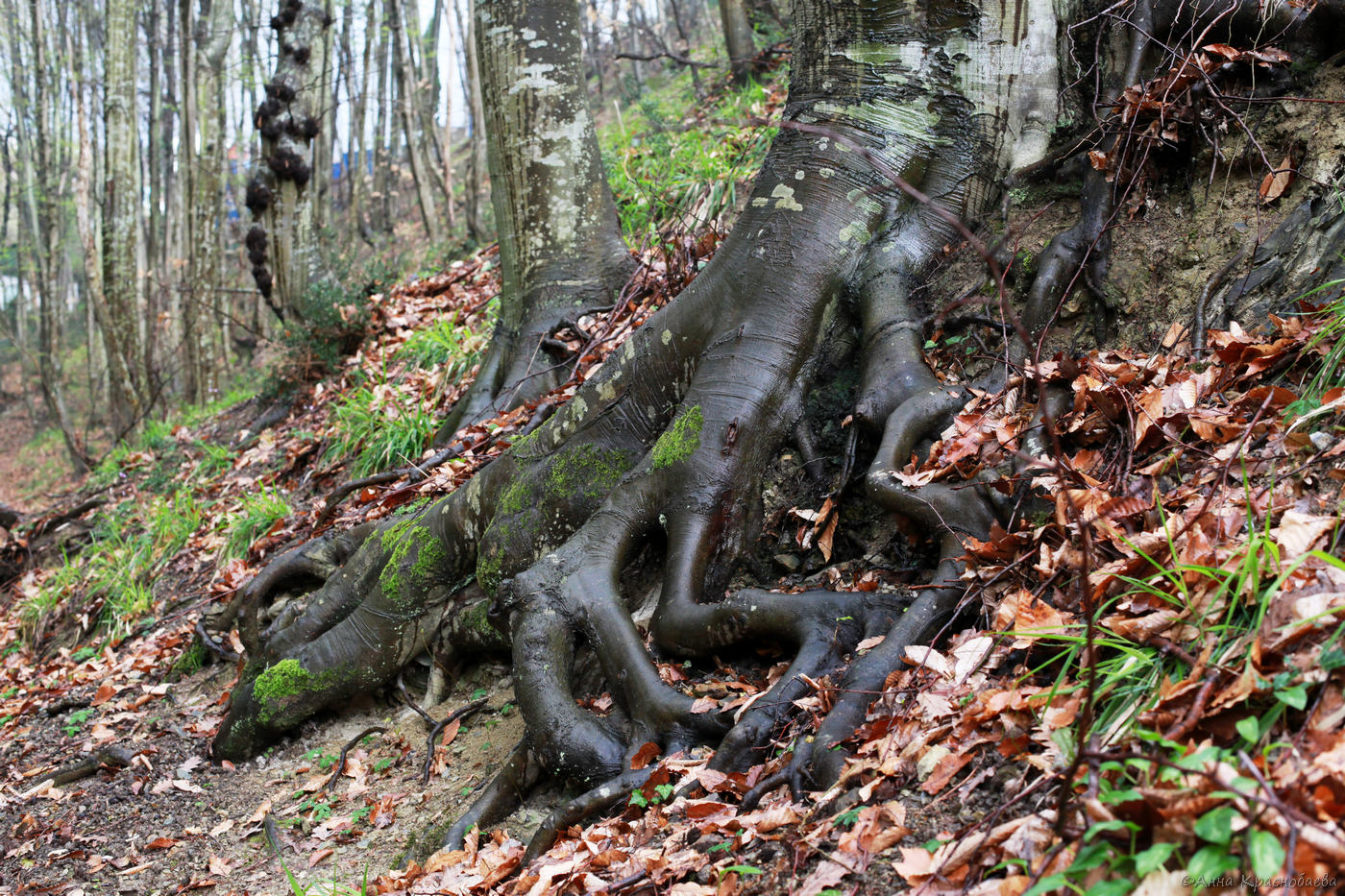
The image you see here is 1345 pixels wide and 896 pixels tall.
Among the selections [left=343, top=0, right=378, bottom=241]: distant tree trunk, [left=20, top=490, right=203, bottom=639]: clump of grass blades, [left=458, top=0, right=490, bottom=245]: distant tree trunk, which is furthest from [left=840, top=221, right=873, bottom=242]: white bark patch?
[left=343, top=0, right=378, bottom=241]: distant tree trunk

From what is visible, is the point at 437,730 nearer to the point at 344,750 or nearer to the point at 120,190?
the point at 344,750

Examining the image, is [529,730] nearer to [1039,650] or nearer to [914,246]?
[1039,650]

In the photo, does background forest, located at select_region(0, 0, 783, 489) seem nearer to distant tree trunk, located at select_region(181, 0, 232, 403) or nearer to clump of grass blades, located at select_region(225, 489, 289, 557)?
distant tree trunk, located at select_region(181, 0, 232, 403)

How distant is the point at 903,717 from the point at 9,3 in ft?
83.8

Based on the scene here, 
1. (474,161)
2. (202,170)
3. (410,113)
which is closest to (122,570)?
(202,170)

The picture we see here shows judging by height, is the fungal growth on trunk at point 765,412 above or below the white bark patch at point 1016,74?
below

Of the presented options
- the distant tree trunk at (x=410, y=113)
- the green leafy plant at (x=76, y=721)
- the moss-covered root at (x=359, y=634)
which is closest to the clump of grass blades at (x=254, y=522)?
the green leafy plant at (x=76, y=721)

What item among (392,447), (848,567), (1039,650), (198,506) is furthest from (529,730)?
(198,506)

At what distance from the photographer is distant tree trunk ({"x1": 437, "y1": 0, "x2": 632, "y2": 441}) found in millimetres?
6012

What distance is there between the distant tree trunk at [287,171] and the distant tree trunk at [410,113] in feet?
26.1

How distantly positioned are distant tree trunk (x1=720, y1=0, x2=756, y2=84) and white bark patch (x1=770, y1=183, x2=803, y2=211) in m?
7.58

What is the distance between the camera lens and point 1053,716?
195 cm

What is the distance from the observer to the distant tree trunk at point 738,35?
35.0 feet

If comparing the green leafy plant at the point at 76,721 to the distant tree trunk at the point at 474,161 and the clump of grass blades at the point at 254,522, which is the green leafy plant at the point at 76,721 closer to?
the clump of grass blades at the point at 254,522
